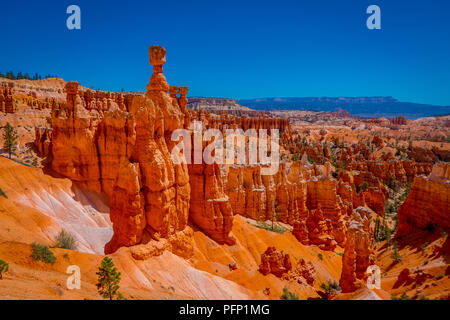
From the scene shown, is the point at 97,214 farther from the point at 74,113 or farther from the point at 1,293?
the point at 1,293

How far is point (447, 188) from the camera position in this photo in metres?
31.5

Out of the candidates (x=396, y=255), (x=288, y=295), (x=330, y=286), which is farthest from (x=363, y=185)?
(x=288, y=295)

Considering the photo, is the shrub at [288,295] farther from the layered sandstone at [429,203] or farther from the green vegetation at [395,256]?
the layered sandstone at [429,203]

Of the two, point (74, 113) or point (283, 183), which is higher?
point (74, 113)

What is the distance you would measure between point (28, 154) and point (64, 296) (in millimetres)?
32312

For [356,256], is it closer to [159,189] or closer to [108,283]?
[159,189]

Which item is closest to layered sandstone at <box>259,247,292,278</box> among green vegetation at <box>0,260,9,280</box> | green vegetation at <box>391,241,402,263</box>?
green vegetation at <box>391,241,402,263</box>

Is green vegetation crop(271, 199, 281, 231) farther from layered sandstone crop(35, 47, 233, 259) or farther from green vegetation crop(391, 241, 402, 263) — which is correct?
layered sandstone crop(35, 47, 233, 259)

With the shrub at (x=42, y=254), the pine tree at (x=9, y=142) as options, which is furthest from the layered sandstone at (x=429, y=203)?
the pine tree at (x=9, y=142)

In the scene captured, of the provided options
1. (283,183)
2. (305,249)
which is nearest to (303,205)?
(283,183)

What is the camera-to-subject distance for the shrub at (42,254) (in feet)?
48.3

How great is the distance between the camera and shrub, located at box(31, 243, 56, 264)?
14.7 meters

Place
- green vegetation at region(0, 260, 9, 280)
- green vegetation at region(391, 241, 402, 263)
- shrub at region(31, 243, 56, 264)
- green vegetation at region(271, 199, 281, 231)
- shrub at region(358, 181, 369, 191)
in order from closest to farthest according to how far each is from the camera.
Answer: green vegetation at region(0, 260, 9, 280) < shrub at region(31, 243, 56, 264) < green vegetation at region(391, 241, 402, 263) < green vegetation at region(271, 199, 281, 231) < shrub at region(358, 181, 369, 191)

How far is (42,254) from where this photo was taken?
1489cm
